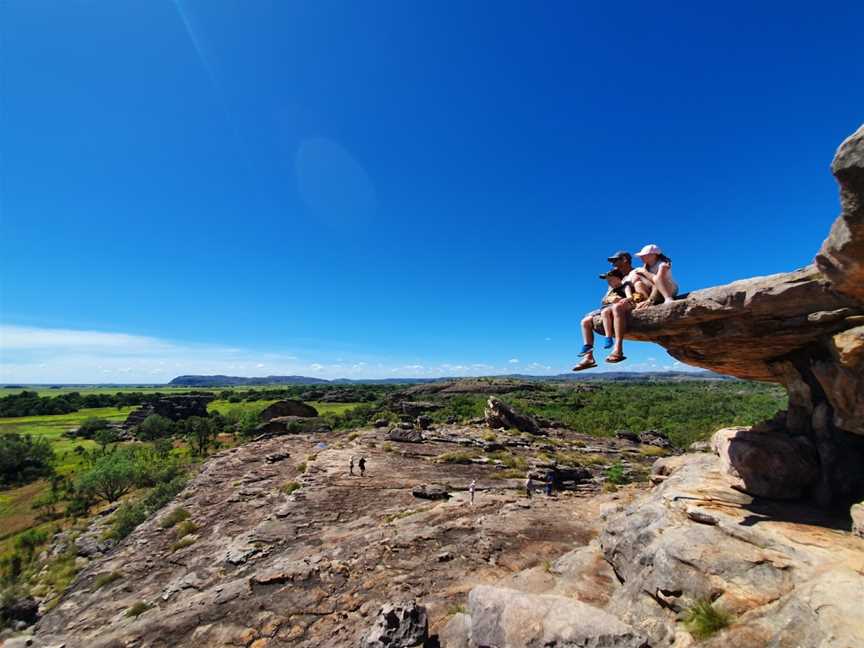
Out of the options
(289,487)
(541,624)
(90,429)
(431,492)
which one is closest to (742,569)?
(541,624)

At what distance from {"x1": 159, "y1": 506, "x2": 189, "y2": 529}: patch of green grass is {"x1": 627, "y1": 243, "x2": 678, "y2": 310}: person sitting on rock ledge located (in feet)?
95.3

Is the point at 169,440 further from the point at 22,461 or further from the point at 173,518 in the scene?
the point at 173,518

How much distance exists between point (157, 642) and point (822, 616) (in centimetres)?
1798

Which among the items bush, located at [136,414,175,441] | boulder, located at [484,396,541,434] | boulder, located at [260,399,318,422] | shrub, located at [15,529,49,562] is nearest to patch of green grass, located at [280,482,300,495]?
shrub, located at [15,529,49,562]

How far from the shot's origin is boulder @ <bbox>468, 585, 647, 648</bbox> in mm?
8320

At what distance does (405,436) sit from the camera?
148 feet

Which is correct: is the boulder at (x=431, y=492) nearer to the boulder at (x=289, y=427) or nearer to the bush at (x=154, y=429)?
the boulder at (x=289, y=427)

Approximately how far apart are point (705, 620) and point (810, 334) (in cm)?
751

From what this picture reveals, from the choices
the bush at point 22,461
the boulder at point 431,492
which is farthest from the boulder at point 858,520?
the bush at point 22,461

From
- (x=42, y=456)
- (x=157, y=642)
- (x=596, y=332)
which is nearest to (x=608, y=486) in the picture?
(x=596, y=332)

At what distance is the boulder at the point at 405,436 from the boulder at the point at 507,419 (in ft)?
41.9

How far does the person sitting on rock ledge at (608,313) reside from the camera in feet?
38.6

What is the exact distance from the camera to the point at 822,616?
6.62 m

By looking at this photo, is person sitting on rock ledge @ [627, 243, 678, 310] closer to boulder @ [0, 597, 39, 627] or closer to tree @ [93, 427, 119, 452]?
boulder @ [0, 597, 39, 627]
